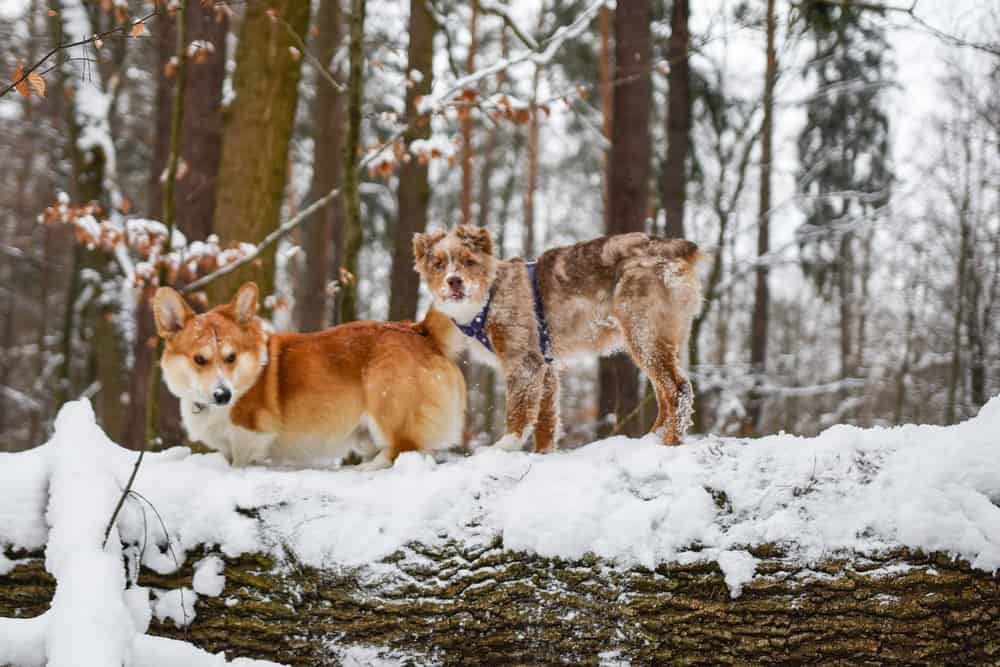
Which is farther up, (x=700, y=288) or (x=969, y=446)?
(x=700, y=288)

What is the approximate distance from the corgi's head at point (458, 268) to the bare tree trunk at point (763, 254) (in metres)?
6.95

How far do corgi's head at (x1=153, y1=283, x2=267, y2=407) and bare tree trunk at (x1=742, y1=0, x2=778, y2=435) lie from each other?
827cm

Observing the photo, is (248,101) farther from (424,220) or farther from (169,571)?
(169,571)

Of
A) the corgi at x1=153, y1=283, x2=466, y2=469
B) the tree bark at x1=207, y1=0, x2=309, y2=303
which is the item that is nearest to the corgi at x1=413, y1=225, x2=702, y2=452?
the corgi at x1=153, y1=283, x2=466, y2=469

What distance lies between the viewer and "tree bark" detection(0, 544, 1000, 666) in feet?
9.29

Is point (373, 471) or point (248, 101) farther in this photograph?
point (248, 101)

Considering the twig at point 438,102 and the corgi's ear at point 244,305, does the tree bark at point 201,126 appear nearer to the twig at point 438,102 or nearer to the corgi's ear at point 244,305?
the twig at point 438,102

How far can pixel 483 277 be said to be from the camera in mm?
5027

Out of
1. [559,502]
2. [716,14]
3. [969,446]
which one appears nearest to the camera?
[969,446]

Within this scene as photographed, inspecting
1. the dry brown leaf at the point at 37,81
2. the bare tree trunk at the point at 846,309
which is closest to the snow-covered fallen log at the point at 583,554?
the dry brown leaf at the point at 37,81

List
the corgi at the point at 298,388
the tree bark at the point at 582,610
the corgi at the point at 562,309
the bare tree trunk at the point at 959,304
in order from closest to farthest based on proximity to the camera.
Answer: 1. the tree bark at the point at 582,610
2. the corgi at the point at 298,388
3. the corgi at the point at 562,309
4. the bare tree trunk at the point at 959,304

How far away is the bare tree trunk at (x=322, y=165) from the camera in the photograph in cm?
1218

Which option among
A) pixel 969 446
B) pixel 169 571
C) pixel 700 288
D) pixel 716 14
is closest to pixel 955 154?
pixel 716 14

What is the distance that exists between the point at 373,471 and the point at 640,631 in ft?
5.48
